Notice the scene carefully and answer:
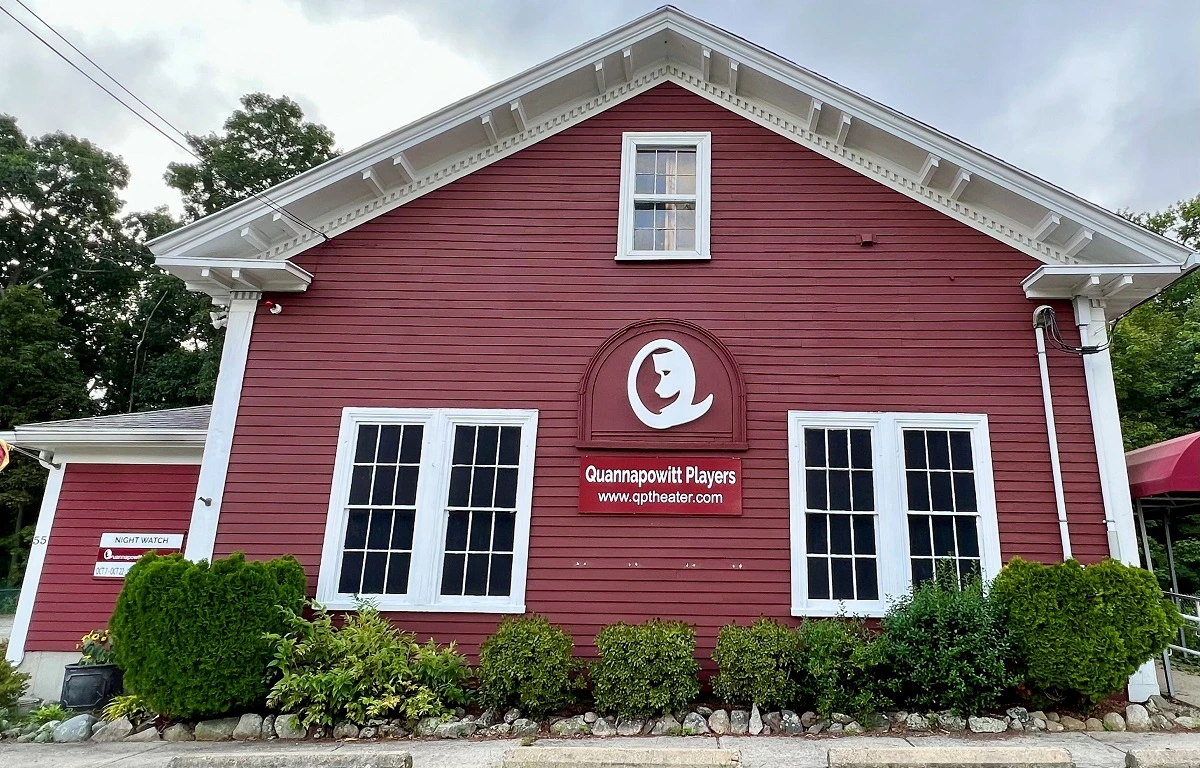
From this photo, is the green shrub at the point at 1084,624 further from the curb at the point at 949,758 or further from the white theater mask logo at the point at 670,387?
the white theater mask logo at the point at 670,387

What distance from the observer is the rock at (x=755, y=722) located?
19.6 feet

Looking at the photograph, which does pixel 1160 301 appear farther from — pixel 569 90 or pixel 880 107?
pixel 569 90

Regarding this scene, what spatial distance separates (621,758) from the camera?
405 cm

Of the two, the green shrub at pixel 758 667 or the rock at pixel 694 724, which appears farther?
the green shrub at pixel 758 667

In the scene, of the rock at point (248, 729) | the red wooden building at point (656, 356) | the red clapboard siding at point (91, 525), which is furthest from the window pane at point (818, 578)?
the red clapboard siding at point (91, 525)

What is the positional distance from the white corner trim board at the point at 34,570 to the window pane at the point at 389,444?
474 centimetres

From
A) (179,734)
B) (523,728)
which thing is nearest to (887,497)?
(523,728)

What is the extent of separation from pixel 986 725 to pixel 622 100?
25.6 ft

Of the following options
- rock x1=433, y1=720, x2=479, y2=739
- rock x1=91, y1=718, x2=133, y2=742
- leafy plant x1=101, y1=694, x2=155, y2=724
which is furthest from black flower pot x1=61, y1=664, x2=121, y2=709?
rock x1=433, y1=720, x2=479, y2=739

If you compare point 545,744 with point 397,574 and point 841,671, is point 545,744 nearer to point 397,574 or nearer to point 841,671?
point 397,574

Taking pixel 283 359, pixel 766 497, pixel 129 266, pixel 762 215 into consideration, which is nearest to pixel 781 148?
pixel 762 215

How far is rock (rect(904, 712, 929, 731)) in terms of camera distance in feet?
19.4

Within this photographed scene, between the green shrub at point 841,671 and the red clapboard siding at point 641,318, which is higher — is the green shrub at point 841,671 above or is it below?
below

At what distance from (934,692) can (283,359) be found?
300 inches
